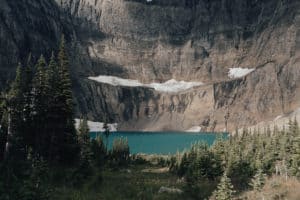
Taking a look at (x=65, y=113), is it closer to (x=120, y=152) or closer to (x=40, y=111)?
(x=40, y=111)

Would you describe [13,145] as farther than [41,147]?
No

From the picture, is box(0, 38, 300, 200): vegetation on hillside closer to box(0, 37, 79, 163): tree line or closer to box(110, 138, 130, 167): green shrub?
box(0, 37, 79, 163): tree line

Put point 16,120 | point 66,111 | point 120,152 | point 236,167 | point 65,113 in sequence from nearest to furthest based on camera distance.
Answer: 1. point 16,120
2. point 66,111
3. point 65,113
4. point 236,167
5. point 120,152

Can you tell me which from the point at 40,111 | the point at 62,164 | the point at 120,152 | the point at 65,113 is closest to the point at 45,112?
the point at 40,111

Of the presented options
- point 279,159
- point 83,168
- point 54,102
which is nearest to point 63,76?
point 54,102

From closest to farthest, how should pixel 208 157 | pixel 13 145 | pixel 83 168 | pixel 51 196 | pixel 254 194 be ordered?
A: pixel 51 196 → pixel 254 194 → pixel 83 168 → pixel 13 145 → pixel 208 157

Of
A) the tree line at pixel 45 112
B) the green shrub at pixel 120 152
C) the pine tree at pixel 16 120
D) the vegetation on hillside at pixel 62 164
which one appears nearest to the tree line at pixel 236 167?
the vegetation on hillside at pixel 62 164

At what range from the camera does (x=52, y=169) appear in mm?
44125

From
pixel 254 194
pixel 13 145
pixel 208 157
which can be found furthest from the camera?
pixel 208 157

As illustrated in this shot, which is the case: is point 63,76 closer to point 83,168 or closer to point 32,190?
point 83,168

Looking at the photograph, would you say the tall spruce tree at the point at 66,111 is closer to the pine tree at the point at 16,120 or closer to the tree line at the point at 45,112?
the tree line at the point at 45,112

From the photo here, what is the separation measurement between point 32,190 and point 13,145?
17.9 metres

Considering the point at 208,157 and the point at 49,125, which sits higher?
the point at 49,125

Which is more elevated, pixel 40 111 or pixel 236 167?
pixel 40 111
